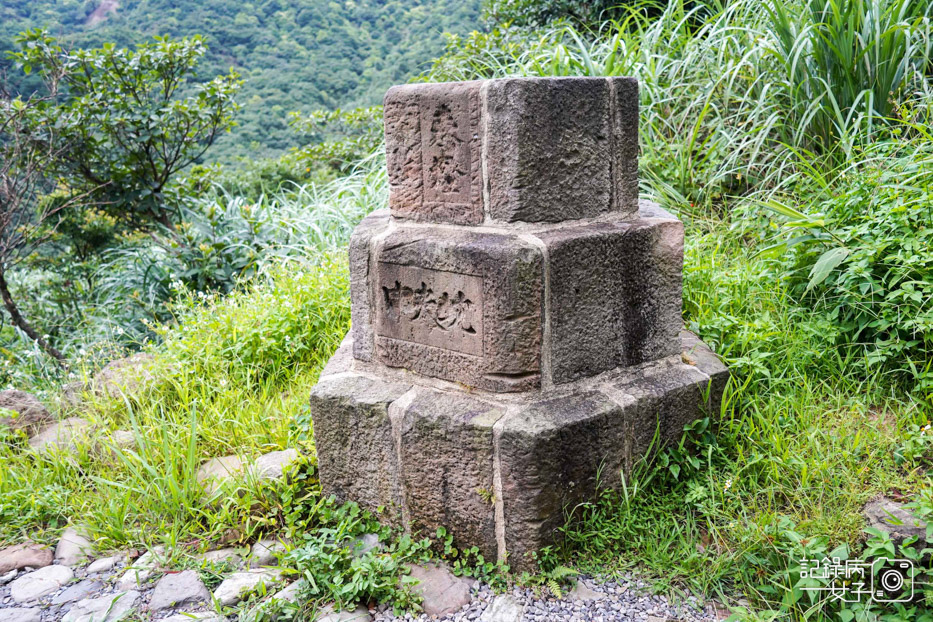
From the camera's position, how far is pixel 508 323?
1905 millimetres

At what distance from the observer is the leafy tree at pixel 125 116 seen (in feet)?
15.9

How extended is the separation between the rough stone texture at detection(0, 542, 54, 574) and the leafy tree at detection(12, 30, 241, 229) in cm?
299

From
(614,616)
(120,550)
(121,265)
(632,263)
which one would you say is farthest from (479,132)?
(121,265)

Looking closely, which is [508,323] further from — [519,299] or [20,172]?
[20,172]

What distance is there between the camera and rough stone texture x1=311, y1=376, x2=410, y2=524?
2.12 meters

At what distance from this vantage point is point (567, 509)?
1.97 m

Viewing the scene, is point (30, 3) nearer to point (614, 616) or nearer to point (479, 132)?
point (479, 132)

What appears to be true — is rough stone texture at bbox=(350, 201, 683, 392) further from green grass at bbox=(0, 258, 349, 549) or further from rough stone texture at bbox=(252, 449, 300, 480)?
green grass at bbox=(0, 258, 349, 549)

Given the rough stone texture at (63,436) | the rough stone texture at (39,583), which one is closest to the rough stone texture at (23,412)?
the rough stone texture at (63,436)

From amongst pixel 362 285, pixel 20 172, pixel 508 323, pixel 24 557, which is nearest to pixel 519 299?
pixel 508 323

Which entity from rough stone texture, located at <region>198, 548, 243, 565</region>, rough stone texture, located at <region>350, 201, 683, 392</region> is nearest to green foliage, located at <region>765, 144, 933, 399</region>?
rough stone texture, located at <region>350, 201, 683, 392</region>

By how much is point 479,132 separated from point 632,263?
0.59 meters

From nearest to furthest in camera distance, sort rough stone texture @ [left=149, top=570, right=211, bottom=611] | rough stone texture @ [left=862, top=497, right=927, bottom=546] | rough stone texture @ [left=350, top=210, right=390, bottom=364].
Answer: rough stone texture @ [left=862, top=497, right=927, bottom=546]
rough stone texture @ [left=149, top=570, right=211, bottom=611]
rough stone texture @ [left=350, top=210, right=390, bottom=364]

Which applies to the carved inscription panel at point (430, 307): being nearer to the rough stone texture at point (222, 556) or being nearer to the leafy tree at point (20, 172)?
the rough stone texture at point (222, 556)
